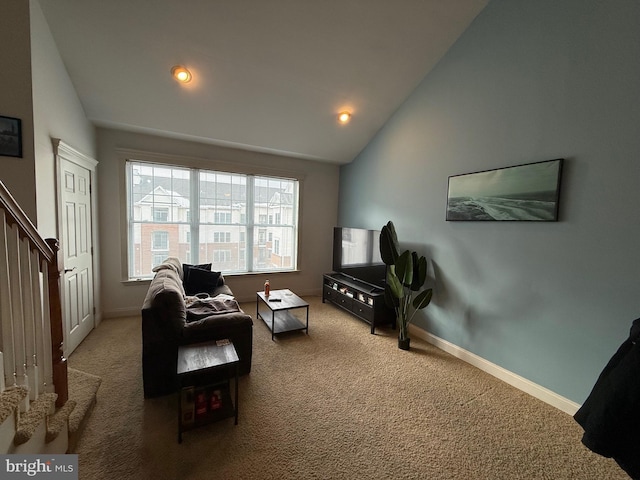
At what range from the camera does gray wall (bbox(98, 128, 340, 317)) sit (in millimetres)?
3473

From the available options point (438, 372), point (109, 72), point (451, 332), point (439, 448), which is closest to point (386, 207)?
point (451, 332)

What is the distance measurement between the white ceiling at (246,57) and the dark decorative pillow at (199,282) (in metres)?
1.88

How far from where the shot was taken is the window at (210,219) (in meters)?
3.73

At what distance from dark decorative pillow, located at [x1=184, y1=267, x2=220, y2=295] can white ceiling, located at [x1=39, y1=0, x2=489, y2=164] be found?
Answer: 1883 mm

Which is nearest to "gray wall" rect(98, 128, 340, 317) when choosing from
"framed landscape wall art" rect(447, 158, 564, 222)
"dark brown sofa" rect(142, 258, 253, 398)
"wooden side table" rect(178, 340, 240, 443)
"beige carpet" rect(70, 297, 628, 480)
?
"beige carpet" rect(70, 297, 628, 480)

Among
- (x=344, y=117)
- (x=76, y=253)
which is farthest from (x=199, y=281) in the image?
(x=344, y=117)

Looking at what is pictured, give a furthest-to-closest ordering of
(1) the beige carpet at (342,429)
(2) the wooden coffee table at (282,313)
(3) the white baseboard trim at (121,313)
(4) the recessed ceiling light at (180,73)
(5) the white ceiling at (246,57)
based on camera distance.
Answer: (3) the white baseboard trim at (121,313), (2) the wooden coffee table at (282,313), (4) the recessed ceiling light at (180,73), (5) the white ceiling at (246,57), (1) the beige carpet at (342,429)

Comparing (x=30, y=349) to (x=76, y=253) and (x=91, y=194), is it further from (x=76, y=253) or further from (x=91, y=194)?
(x=91, y=194)

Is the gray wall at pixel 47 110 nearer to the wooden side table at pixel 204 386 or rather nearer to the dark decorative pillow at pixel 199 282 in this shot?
the dark decorative pillow at pixel 199 282

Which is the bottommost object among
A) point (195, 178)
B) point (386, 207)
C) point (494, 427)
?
point (494, 427)

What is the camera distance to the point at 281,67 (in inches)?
114

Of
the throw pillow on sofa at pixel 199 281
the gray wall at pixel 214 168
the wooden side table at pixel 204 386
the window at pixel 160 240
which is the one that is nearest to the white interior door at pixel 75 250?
the gray wall at pixel 214 168

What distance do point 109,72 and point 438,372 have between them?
14.7 ft

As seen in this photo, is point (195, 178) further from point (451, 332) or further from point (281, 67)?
point (451, 332)
